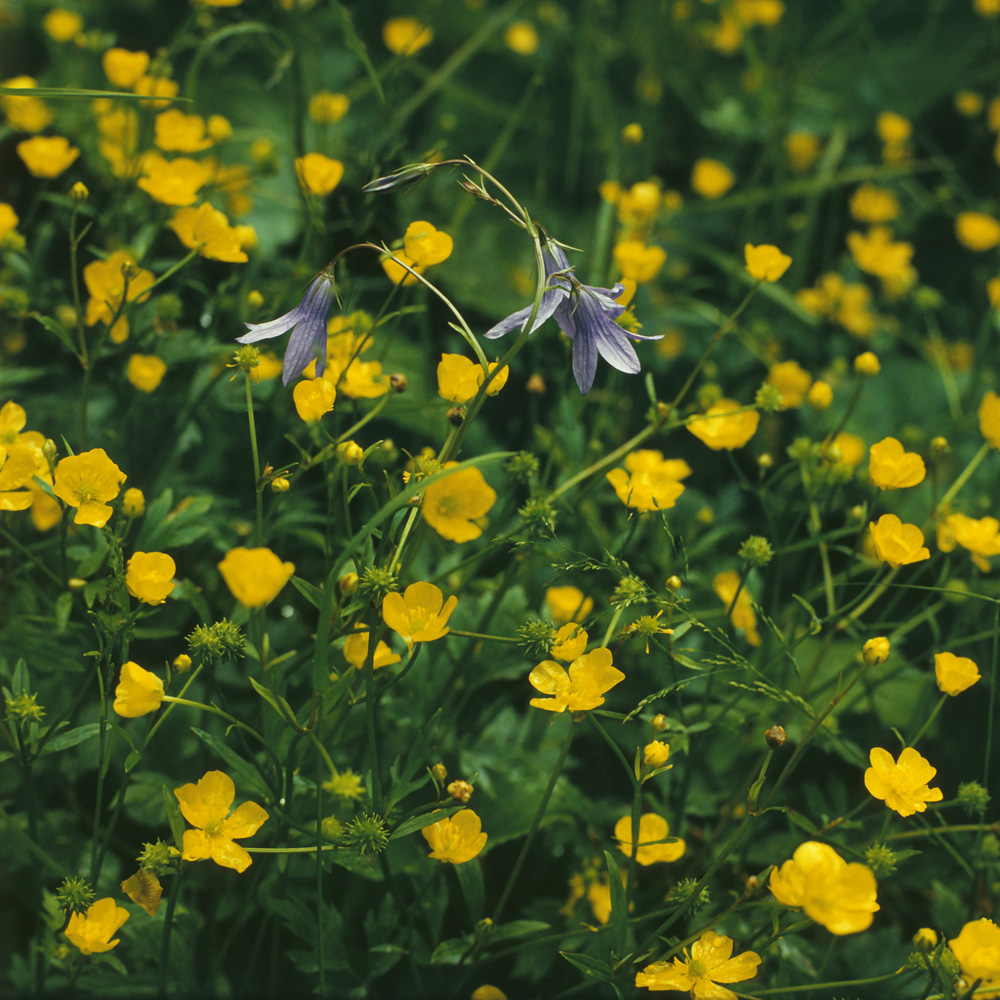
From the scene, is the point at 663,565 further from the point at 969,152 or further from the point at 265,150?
the point at 969,152

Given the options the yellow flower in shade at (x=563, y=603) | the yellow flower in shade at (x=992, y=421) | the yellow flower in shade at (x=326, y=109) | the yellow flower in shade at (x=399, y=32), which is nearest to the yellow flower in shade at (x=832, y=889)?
the yellow flower in shade at (x=563, y=603)

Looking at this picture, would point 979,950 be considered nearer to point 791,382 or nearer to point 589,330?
point 589,330

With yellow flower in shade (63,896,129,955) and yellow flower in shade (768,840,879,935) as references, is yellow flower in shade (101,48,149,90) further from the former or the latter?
yellow flower in shade (768,840,879,935)

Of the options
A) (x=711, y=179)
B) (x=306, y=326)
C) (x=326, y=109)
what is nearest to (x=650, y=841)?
(x=306, y=326)

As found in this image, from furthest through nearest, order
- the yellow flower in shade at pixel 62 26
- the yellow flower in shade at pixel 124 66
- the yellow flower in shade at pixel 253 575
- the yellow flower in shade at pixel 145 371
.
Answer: the yellow flower in shade at pixel 62 26 < the yellow flower in shade at pixel 124 66 < the yellow flower in shade at pixel 145 371 < the yellow flower in shade at pixel 253 575

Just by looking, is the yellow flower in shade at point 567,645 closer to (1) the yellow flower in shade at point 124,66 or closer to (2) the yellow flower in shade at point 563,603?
(2) the yellow flower in shade at point 563,603

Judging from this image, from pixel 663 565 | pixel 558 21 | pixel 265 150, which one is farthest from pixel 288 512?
pixel 558 21

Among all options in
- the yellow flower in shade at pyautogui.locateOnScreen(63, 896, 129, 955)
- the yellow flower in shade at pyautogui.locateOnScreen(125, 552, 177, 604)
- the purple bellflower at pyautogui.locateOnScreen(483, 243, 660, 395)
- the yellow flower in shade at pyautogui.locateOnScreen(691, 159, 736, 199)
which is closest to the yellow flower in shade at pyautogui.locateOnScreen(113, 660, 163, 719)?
the yellow flower in shade at pyautogui.locateOnScreen(125, 552, 177, 604)
